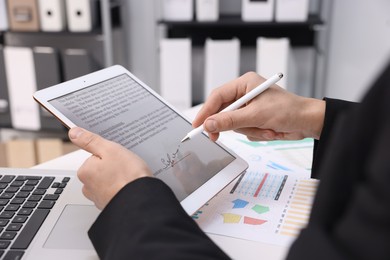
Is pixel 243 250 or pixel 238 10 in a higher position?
pixel 238 10

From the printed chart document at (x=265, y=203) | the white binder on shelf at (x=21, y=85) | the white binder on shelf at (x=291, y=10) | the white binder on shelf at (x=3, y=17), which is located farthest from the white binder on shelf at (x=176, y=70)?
the printed chart document at (x=265, y=203)

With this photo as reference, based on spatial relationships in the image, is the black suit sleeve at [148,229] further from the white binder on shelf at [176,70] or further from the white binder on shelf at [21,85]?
the white binder on shelf at [21,85]

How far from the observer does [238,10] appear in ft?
7.72

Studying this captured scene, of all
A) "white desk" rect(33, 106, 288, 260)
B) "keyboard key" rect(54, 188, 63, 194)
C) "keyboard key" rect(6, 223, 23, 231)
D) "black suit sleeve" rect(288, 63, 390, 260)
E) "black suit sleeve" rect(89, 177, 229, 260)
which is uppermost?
"black suit sleeve" rect(288, 63, 390, 260)

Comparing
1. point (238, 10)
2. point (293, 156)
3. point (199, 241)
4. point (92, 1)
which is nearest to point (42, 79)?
point (92, 1)

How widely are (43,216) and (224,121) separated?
310 mm

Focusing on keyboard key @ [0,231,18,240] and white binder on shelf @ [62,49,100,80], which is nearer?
keyboard key @ [0,231,18,240]

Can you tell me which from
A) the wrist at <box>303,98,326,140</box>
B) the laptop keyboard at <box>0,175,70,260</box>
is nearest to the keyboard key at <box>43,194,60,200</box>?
the laptop keyboard at <box>0,175,70,260</box>

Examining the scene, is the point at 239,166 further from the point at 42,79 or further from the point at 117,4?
the point at 117,4

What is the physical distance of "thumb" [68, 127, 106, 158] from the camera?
57 centimetres

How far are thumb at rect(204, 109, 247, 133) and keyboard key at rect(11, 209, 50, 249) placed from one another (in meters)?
0.27

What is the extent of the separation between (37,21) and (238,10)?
39.9 inches

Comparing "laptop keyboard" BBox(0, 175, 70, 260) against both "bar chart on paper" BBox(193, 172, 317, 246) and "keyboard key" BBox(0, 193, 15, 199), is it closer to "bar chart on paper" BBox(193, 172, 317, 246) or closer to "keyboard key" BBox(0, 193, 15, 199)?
"keyboard key" BBox(0, 193, 15, 199)

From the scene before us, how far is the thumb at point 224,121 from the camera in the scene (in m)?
0.70
